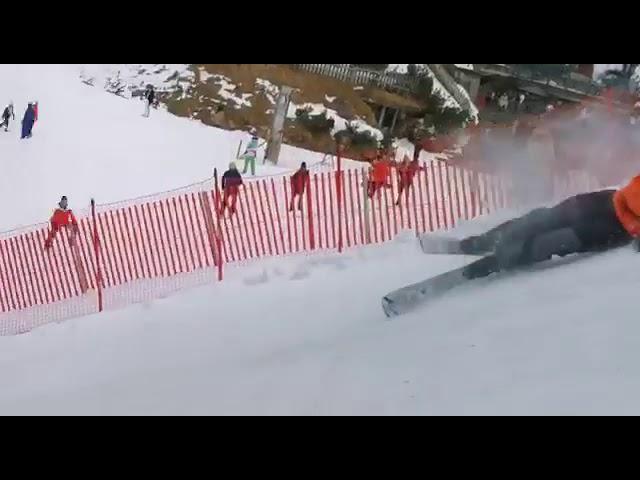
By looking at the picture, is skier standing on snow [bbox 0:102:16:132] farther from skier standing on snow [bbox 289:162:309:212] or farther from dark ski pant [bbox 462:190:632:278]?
dark ski pant [bbox 462:190:632:278]

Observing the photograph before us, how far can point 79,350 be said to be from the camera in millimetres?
2994

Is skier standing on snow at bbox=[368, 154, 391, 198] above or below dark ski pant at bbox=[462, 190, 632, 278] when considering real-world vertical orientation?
above

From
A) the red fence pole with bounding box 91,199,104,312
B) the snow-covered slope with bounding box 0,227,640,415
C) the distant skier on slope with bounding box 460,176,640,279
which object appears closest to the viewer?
the snow-covered slope with bounding box 0,227,640,415

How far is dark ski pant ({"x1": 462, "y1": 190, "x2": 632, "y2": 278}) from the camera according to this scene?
2.97 metres

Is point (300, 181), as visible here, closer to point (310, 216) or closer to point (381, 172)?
point (310, 216)

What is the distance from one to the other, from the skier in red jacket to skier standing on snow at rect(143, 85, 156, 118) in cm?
43

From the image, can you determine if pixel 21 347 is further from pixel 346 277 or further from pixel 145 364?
pixel 346 277

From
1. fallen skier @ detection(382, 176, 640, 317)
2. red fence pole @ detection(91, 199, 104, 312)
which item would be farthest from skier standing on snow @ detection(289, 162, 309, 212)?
red fence pole @ detection(91, 199, 104, 312)

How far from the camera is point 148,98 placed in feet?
9.75

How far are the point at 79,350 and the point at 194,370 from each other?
42 cm

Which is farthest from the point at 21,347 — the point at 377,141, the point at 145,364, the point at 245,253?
the point at 377,141

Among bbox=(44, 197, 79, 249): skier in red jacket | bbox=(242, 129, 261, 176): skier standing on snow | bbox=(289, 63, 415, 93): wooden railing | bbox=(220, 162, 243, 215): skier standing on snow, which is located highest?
bbox=(289, 63, 415, 93): wooden railing

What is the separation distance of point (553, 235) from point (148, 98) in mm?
1525

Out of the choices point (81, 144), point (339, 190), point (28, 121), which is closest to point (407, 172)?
point (339, 190)
